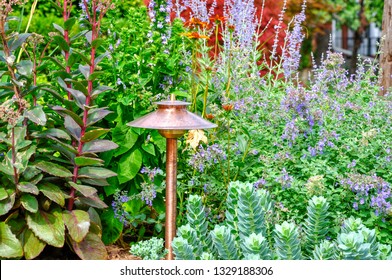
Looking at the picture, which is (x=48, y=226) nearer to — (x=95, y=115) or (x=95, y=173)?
(x=95, y=173)

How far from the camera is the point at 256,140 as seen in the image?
12.9ft

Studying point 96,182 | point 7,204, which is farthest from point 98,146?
point 7,204

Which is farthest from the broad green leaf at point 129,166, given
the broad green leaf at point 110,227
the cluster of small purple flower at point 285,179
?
the cluster of small purple flower at point 285,179

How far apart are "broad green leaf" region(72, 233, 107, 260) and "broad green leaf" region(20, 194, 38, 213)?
0.31m

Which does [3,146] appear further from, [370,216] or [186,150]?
[370,216]

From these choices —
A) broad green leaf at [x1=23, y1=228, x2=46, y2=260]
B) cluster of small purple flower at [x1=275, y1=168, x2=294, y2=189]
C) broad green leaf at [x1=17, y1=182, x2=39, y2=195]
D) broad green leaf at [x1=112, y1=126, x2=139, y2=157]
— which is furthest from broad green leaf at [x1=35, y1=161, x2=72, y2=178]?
cluster of small purple flower at [x1=275, y1=168, x2=294, y2=189]

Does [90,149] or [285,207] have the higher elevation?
[90,149]

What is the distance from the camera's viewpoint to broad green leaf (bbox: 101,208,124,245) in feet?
12.7

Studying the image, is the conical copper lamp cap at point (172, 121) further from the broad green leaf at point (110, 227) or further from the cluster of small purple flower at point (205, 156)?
the broad green leaf at point (110, 227)

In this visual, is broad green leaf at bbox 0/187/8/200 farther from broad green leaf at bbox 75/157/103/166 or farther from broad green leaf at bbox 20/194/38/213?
broad green leaf at bbox 75/157/103/166

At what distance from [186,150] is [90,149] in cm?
65

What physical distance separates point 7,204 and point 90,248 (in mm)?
493

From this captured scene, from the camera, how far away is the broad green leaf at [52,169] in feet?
11.2

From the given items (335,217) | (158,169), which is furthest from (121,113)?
(335,217)
